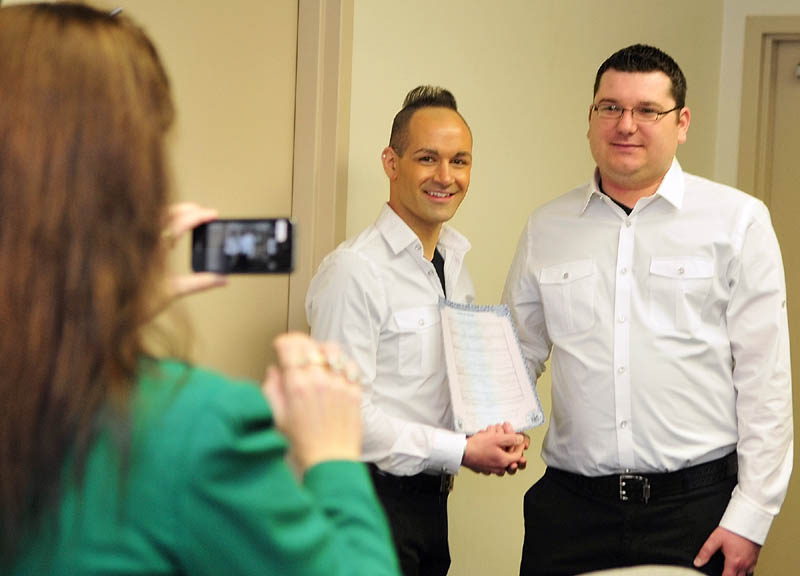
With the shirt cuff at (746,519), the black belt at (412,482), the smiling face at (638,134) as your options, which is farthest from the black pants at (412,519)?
the smiling face at (638,134)

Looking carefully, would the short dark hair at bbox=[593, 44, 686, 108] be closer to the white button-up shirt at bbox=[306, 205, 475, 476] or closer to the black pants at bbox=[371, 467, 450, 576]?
the white button-up shirt at bbox=[306, 205, 475, 476]

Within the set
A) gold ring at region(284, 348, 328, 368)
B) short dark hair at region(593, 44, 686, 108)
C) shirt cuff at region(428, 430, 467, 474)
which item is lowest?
shirt cuff at region(428, 430, 467, 474)

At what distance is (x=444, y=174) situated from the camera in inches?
94.8

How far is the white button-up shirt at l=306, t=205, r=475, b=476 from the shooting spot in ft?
7.34

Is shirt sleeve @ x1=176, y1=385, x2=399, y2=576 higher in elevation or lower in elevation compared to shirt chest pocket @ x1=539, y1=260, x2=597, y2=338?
lower

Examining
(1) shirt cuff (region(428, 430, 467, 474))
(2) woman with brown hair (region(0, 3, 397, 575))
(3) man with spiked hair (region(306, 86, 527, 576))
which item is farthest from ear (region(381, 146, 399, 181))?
(2) woman with brown hair (region(0, 3, 397, 575))

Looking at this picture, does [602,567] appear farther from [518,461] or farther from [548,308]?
[548,308]

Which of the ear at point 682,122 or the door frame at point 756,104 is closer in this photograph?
the ear at point 682,122

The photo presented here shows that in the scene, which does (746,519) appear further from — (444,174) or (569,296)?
(444,174)

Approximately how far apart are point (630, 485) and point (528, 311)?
0.52 m

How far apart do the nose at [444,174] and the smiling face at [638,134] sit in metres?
0.38

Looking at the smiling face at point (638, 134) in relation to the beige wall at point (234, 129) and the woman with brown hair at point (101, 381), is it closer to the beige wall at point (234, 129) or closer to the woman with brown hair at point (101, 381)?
the beige wall at point (234, 129)

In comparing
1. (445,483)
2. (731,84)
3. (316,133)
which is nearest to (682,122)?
(316,133)

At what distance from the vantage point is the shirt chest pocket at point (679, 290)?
2.35 metres
